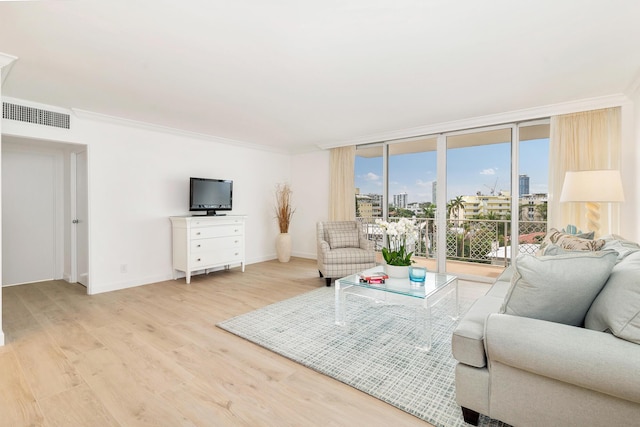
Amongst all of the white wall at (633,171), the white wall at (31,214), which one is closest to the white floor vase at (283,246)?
the white wall at (31,214)

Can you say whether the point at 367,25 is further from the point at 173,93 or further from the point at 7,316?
the point at 7,316

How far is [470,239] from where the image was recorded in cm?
527

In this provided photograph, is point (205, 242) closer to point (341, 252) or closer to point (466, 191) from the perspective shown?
point (341, 252)

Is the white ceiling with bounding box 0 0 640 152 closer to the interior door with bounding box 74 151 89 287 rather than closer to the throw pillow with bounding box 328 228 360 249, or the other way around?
the interior door with bounding box 74 151 89 287

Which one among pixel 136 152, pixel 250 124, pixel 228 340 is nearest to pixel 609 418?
pixel 228 340

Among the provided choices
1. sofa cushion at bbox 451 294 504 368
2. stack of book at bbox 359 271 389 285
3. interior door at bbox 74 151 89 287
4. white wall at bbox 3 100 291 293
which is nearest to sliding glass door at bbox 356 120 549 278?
stack of book at bbox 359 271 389 285

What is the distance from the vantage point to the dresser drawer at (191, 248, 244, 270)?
4.49 meters

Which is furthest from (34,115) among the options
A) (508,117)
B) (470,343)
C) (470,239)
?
(470,239)

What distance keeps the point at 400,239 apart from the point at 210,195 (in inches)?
131

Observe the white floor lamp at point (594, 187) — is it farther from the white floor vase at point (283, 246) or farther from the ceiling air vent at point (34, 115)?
the ceiling air vent at point (34, 115)

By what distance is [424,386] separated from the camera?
1.89m

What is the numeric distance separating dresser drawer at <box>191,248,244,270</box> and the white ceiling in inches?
81.1

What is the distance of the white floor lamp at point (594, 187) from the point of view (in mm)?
2826

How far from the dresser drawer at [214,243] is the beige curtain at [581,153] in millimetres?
4497
